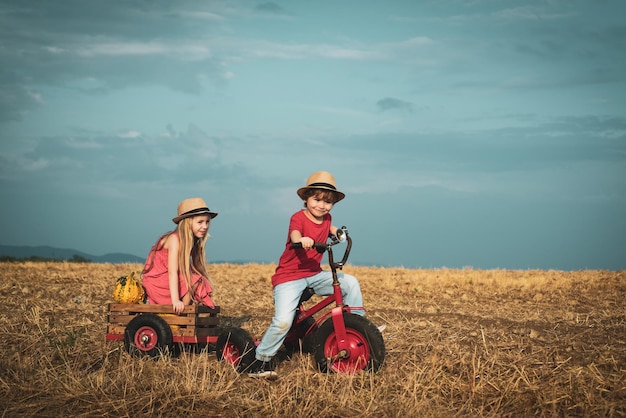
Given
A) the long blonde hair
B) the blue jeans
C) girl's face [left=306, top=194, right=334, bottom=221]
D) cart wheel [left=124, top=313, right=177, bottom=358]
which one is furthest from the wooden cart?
girl's face [left=306, top=194, right=334, bottom=221]

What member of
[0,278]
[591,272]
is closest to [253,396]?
[0,278]

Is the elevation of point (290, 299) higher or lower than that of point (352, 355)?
higher

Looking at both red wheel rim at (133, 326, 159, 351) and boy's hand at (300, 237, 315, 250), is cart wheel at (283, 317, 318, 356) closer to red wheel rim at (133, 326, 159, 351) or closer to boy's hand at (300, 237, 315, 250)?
boy's hand at (300, 237, 315, 250)

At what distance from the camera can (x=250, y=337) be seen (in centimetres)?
777

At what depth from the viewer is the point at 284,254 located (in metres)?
7.51

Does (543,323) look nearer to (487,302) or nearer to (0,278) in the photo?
(487,302)

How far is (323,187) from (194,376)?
7.54 feet

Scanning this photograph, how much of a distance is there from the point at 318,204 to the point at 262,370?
1876 mm

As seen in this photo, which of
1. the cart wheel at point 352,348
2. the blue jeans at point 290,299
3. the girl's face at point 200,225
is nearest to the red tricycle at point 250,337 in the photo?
the cart wheel at point 352,348

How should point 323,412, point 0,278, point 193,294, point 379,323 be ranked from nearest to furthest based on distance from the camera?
point 323,412, point 193,294, point 379,323, point 0,278

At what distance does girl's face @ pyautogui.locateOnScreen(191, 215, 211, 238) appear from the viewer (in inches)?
335

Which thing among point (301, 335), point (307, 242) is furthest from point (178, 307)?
point (307, 242)

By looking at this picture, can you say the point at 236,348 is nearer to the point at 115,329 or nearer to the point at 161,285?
the point at 161,285

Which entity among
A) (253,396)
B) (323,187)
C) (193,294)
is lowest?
(253,396)
